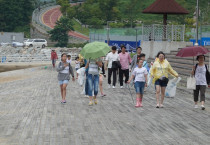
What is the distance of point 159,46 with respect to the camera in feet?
85.4

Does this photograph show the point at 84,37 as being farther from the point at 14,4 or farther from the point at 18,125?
the point at 18,125

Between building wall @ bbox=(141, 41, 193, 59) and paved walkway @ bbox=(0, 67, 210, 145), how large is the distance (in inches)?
460

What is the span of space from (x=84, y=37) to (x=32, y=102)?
231 feet

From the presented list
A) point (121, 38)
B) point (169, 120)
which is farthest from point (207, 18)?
point (169, 120)

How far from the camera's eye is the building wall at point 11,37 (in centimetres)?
8100

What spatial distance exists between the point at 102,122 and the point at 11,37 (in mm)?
74151

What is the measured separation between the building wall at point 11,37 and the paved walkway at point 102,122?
68620 millimetres

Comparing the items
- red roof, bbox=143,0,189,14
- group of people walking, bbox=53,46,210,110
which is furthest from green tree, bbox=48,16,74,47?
group of people walking, bbox=53,46,210,110

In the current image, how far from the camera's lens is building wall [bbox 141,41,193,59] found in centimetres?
2561

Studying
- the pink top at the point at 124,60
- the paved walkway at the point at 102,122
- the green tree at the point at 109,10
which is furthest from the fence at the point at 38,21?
the paved walkway at the point at 102,122

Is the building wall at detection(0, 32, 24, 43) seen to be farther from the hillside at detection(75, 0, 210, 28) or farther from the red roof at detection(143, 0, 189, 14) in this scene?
the red roof at detection(143, 0, 189, 14)

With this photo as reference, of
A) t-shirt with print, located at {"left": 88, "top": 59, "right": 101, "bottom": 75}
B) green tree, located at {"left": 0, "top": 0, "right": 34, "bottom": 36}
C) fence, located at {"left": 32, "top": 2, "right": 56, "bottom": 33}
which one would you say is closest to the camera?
t-shirt with print, located at {"left": 88, "top": 59, "right": 101, "bottom": 75}

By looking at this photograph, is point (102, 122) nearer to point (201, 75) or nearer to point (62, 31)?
point (201, 75)

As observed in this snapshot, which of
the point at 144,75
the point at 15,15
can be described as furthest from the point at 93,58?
the point at 15,15
